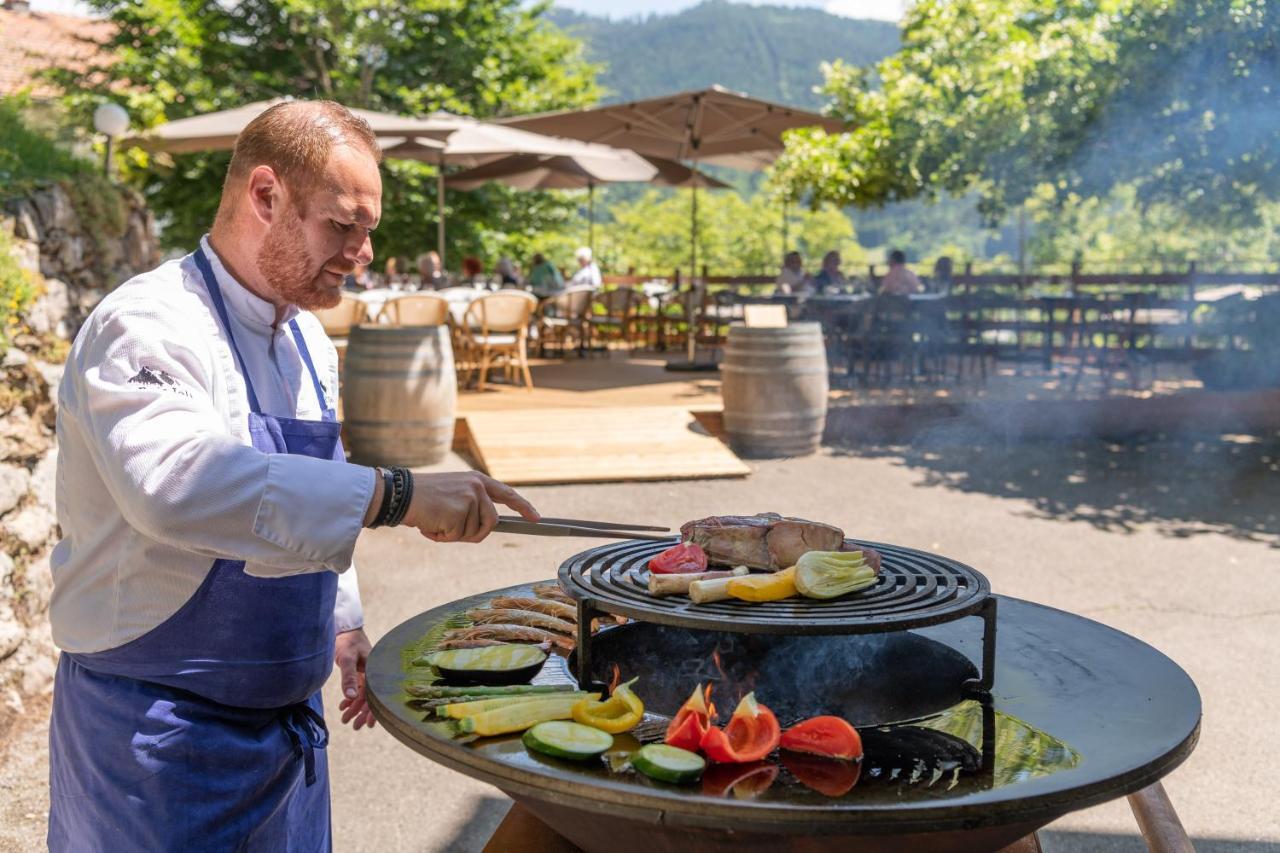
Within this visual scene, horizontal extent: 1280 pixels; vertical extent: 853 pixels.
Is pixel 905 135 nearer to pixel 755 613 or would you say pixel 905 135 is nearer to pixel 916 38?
pixel 916 38

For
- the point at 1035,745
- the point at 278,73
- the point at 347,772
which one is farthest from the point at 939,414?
the point at 278,73

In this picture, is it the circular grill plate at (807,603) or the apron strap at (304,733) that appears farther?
the apron strap at (304,733)

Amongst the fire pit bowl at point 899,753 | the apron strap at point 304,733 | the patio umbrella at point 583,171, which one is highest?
the patio umbrella at point 583,171

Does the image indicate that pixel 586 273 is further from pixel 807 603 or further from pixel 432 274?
pixel 807 603

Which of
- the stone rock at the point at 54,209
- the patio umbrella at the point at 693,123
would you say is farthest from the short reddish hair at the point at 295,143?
the patio umbrella at the point at 693,123

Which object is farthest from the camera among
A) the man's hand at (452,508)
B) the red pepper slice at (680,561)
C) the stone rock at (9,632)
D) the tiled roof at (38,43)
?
the tiled roof at (38,43)

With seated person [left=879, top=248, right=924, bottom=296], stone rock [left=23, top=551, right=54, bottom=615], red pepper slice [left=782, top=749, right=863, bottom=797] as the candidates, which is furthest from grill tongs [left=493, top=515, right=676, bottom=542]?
seated person [left=879, top=248, right=924, bottom=296]

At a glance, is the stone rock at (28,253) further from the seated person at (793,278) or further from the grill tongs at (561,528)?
the seated person at (793,278)

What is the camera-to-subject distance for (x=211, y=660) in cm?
197

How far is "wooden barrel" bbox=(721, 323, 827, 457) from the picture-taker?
931 cm

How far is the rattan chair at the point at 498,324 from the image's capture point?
1143 centimetres

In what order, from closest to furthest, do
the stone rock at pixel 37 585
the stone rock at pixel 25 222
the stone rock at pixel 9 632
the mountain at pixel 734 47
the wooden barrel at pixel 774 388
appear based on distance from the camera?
the stone rock at pixel 9 632, the stone rock at pixel 37 585, the stone rock at pixel 25 222, the wooden barrel at pixel 774 388, the mountain at pixel 734 47

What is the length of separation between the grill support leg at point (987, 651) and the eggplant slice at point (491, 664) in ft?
2.66

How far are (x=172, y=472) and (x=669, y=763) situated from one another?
0.85 meters
